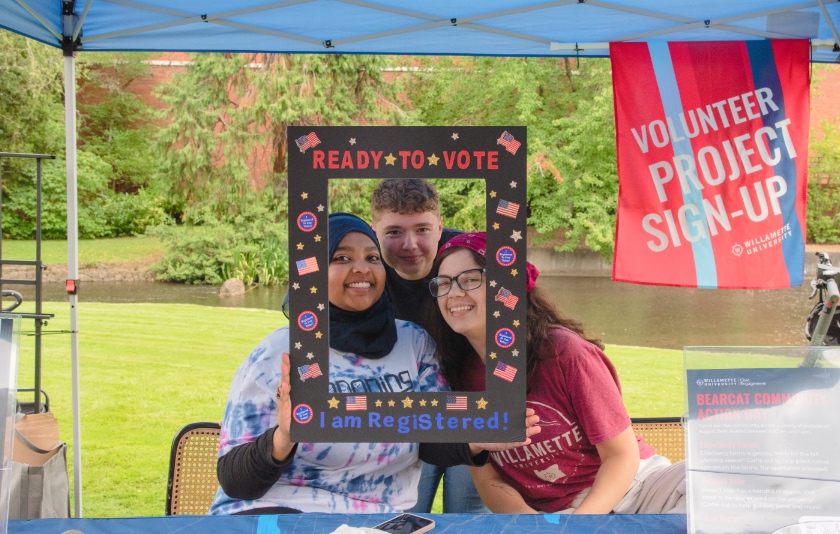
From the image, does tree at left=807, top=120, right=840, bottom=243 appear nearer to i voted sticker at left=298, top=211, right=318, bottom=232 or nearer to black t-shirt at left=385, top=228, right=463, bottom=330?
black t-shirt at left=385, top=228, right=463, bottom=330

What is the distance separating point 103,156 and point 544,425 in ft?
41.7

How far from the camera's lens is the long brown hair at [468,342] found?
52.5 inches

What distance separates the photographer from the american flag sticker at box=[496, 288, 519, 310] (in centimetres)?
119

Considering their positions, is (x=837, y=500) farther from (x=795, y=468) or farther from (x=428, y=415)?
(x=428, y=415)

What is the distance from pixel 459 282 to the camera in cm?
126

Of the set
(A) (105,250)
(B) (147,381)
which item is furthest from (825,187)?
(A) (105,250)

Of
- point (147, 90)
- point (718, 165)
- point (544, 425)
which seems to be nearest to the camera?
point (544, 425)

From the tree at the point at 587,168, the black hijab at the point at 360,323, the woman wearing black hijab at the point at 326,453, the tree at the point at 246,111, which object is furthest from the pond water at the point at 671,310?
the black hijab at the point at 360,323

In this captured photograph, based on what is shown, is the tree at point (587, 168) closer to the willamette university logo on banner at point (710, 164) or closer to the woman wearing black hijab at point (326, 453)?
the willamette university logo on banner at point (710, 164)

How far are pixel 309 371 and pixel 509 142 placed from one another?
49 centimetres

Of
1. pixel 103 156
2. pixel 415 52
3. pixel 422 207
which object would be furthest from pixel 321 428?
pixel 103 156

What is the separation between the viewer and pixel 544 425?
66.5 inches

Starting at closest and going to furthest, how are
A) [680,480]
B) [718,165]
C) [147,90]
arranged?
1. [680,480]
2. [718,165]
3. [147,90]

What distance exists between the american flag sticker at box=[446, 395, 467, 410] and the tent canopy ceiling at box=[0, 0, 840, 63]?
1236mm
